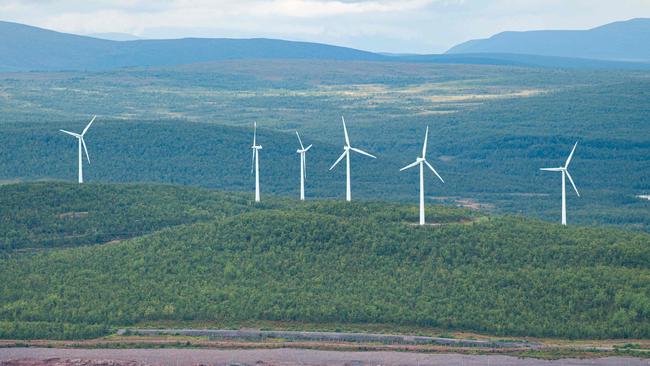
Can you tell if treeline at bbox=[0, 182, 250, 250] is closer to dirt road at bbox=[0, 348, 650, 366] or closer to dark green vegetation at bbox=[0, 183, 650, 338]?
dark green vegetation at bbox=[0, 183, 650, 338]

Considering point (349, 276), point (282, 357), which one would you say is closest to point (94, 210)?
Result: point (349, 276)

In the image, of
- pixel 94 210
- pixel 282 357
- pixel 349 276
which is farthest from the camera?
pixel 94 210

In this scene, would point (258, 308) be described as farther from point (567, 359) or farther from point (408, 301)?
point (567, 359)

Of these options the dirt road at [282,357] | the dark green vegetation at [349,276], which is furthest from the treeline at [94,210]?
the dirt road at [282,357]

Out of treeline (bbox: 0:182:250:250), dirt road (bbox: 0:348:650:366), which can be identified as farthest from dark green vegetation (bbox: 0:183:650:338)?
dirt road (bbox: 0:348:650:366)

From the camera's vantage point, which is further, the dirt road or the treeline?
the treeline

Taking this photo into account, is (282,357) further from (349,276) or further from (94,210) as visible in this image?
(94,210)

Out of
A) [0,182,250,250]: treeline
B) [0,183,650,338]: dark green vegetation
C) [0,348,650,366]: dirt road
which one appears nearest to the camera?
[0,348,650,366]: dirt road
